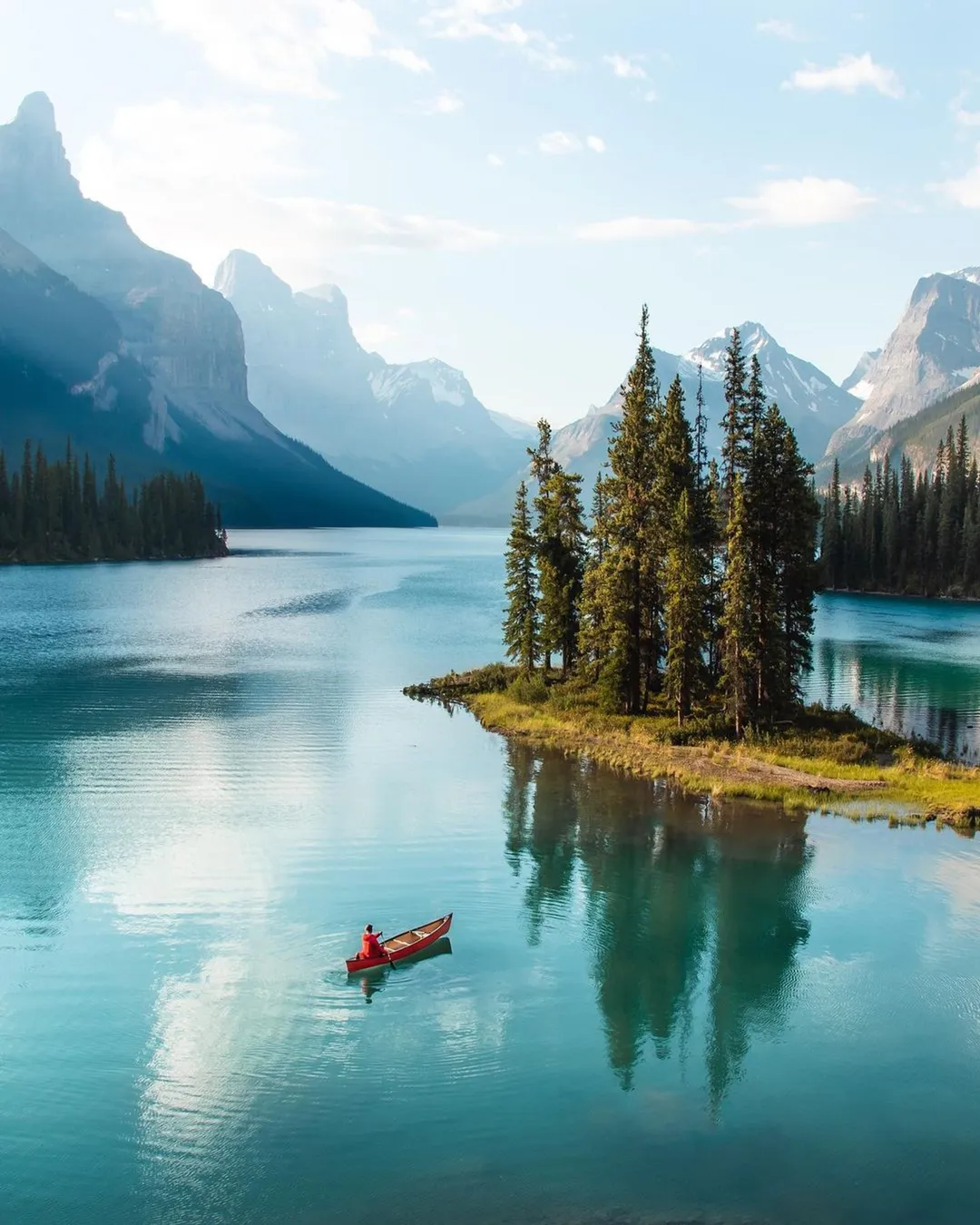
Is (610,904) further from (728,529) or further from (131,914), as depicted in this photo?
(728,529)

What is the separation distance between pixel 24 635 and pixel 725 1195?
9621 centimetres

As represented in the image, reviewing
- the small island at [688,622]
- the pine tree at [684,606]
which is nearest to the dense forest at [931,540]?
the small island at [688,622]

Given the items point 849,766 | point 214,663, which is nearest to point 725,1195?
point 849,766

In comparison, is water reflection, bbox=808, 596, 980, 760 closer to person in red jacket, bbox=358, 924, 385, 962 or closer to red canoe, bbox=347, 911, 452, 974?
red canoe, bbox=347, 911, 452, 974

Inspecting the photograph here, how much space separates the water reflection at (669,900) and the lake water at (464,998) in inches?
5.2

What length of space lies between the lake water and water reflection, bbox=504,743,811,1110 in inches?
5.2

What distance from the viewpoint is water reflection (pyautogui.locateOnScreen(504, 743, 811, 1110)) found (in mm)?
27828

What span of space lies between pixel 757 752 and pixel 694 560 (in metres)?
11.6

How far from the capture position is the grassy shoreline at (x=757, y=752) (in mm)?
47812

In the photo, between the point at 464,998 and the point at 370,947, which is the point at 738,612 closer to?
the point at 464,998

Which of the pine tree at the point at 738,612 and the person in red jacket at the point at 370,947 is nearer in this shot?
the person in red jacket at the point at 370,947

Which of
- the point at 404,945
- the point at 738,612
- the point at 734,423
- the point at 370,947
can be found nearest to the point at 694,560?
the point at 738,612

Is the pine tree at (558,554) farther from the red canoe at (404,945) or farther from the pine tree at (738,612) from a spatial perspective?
the red canoe at (404,945)

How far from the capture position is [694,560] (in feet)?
193
